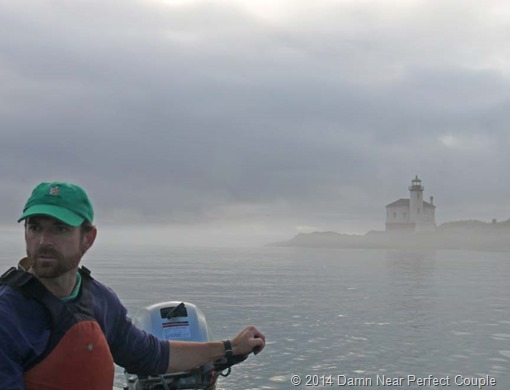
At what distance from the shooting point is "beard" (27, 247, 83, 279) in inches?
81.8

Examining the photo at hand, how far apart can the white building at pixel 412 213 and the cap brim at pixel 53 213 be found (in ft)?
369

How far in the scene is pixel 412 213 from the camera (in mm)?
115875

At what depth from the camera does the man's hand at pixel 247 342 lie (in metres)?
2.88

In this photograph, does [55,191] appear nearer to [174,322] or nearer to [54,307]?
[54,307]

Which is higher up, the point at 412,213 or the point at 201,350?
the point at 412,213

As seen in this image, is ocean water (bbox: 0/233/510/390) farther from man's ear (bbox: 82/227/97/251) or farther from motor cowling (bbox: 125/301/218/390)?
man's ear (bbox: 82/227/97/251)

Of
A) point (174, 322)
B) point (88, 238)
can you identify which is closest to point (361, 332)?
point (174, 322)

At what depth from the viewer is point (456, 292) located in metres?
24.5

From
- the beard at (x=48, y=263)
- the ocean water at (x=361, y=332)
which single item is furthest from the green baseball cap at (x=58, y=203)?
the ocean water at (x=361, y=332)

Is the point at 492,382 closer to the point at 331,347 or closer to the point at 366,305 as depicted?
the point at 331,347

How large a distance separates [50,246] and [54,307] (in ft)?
0.72

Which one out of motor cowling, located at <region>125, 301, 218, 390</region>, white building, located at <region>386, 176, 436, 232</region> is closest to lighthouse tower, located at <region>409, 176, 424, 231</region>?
white building, located at <region>386, 176, 436, 232</region>

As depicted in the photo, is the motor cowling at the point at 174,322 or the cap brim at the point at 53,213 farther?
the motor cowling at the point at 174,322

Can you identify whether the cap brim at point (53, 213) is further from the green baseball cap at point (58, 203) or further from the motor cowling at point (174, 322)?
the motor cowling at point (174, 322)
